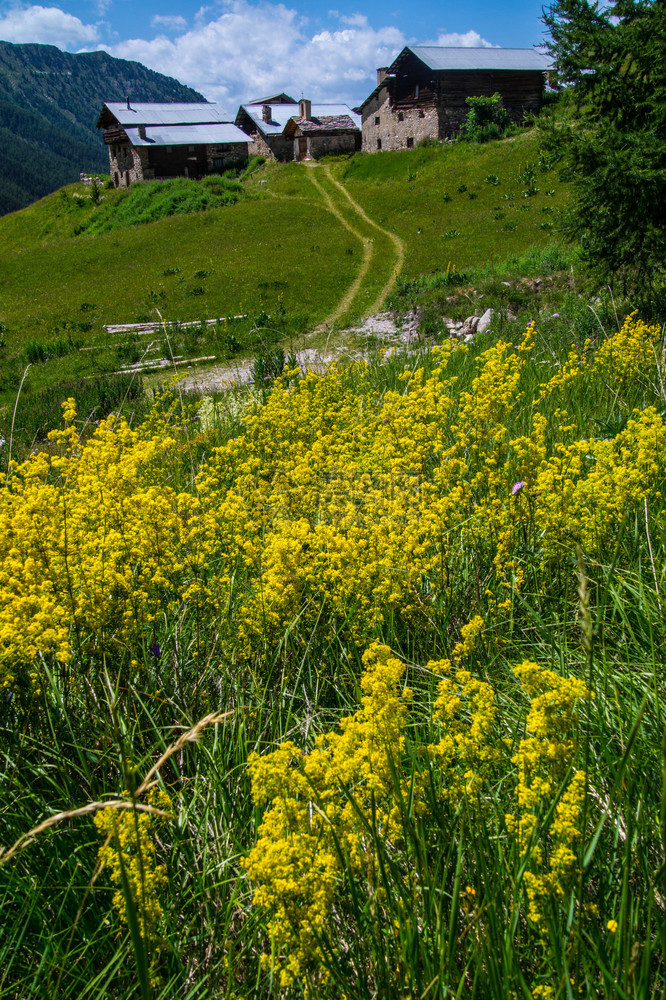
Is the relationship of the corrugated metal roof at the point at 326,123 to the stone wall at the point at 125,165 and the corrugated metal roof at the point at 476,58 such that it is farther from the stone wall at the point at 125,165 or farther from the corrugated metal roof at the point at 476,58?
the stone wall at the point at 125,165

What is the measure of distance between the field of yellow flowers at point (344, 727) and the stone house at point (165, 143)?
67135mm

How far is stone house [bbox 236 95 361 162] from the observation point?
197 feet

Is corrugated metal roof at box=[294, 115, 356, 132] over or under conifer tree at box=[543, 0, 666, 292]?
over

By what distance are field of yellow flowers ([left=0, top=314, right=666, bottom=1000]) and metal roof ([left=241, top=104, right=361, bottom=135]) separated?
67694 mm

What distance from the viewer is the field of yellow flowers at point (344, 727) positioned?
1550mm

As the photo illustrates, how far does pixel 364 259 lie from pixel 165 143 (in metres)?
44.1

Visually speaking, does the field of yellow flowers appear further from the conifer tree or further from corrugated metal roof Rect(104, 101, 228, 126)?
corrugated metal roof Rect(104, 101, 228, 126)

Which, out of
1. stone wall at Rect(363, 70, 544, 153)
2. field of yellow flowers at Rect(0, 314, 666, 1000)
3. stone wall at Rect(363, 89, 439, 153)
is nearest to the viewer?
field of yellow flowers at Rect(0, 314, 666, 1000)

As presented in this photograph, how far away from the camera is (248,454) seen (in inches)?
205

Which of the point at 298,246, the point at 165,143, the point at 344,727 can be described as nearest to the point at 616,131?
the point at 344,727

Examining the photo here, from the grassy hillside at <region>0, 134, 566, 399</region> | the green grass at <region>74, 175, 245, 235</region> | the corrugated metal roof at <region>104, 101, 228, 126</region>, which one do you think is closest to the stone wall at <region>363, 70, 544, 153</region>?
the grassy hillside at <region>0, 134, 566, 399</region>

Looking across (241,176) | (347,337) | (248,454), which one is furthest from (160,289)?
(241,176)

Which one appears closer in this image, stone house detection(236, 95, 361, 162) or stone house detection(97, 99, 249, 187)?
stone house detection(236, 95, 361, 162)

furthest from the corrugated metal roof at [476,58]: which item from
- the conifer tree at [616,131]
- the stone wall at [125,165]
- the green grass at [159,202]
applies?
the conifer tree at [616,131]
